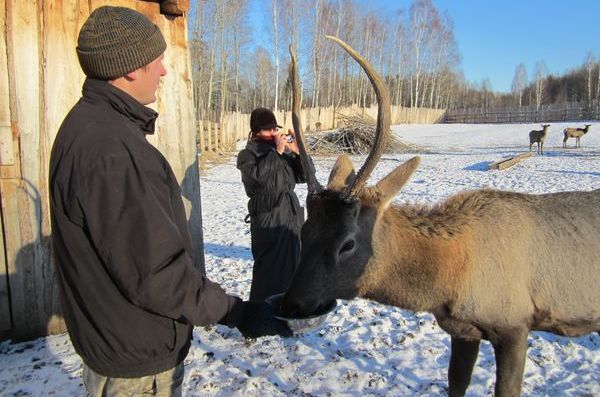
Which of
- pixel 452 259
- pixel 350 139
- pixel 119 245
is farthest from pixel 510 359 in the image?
pixel 350 139

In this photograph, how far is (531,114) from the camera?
57625 mm

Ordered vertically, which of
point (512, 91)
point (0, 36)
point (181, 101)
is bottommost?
point (181, 101)

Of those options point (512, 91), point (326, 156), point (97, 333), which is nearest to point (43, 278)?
point (97, 333)

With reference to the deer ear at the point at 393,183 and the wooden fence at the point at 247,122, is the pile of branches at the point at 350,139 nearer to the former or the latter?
the wooden fence at the point at 247,122

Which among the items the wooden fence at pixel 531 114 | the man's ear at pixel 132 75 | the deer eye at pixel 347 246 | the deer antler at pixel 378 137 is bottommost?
the deer eye at pixel 347 246

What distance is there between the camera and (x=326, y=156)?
83.1ft

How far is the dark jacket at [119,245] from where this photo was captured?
162 centimetres

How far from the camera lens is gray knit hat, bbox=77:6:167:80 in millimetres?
1786

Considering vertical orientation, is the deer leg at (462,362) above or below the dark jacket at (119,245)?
below

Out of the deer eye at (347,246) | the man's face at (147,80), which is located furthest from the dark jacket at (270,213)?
the man's face at (147,80)

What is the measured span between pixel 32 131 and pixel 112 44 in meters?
3.04

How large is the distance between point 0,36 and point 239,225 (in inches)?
244

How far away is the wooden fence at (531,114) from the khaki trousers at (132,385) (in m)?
60.7

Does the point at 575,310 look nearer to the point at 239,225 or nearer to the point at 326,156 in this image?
the point at 239,225
